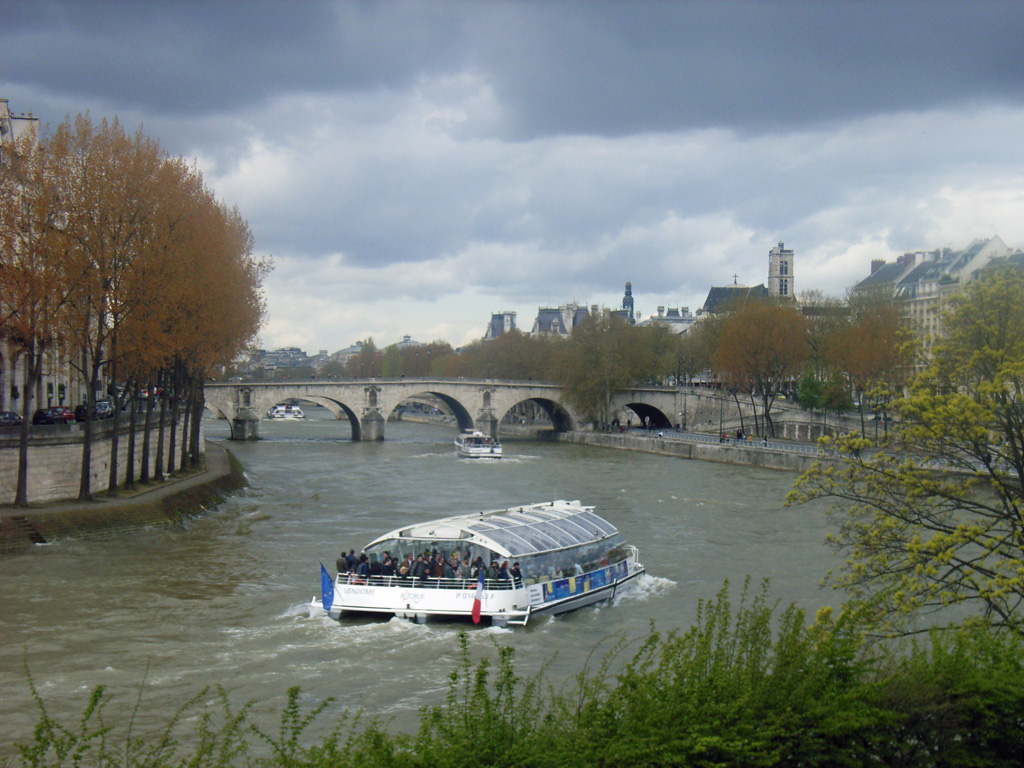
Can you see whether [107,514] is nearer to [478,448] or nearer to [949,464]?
[949,464]

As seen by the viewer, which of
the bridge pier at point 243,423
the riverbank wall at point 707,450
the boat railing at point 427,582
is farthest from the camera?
the bridge pier at point 243,423

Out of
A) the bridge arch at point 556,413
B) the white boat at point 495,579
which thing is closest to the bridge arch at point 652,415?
the bridge arch at point 556,413

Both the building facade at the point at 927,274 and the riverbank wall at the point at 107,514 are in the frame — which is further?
the building facade at the point at 927,274

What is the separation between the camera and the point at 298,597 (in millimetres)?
21391

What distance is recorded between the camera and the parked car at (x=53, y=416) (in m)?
37.8

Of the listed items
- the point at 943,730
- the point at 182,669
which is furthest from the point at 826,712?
the point at 182,669

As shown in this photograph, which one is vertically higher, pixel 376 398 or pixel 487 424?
pixel 376 398

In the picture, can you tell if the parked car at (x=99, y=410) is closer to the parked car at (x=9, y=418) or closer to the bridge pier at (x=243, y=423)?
the parked car at (x=9, y=418)

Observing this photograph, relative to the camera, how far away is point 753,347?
2458 inches

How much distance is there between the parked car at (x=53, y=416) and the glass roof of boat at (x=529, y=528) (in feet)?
70.3

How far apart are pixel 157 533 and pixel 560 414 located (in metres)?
57.8

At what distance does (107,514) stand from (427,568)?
12010 millimetres

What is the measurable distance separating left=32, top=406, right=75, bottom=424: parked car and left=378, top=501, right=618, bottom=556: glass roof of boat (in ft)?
70.3

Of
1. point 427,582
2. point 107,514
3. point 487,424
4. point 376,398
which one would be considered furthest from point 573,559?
point 487,424
